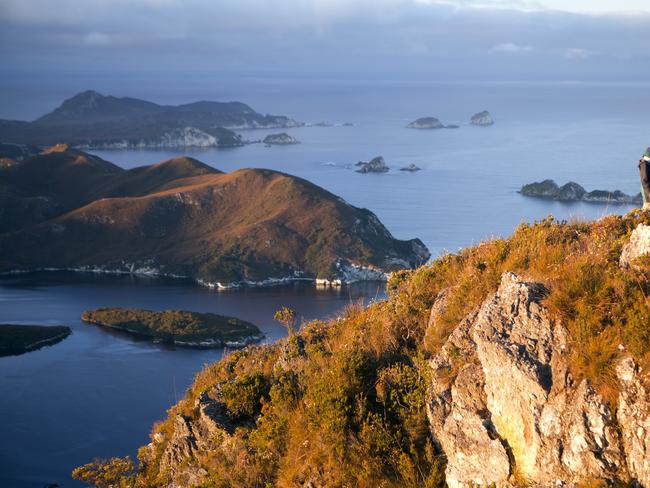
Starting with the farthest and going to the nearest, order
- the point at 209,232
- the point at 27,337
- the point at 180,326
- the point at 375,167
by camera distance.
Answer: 1. the point at 375,167
2. the point at 209,232
3. the point at 180,326
4. the point at 27,337

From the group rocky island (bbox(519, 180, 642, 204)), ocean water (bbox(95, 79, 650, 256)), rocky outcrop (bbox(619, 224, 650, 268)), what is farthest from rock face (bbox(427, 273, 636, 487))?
rocky island (bbox(519, 180, 642, 204))

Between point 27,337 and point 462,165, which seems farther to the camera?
point 462,165

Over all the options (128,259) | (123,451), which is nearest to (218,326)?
(123,451)

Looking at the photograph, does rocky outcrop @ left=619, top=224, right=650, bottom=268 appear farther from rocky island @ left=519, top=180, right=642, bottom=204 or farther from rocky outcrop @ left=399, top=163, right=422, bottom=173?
rocky outcrop @ left=399, top=163, right=422, bottom=173

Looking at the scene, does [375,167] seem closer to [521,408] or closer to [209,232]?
[209,232]

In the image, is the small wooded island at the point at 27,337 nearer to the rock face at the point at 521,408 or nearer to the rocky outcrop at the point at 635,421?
the rock face at the point at 521,408

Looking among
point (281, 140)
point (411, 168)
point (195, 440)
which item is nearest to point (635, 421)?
point (195, 440)

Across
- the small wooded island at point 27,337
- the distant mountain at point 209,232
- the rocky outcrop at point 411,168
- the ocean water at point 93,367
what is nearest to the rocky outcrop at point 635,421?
the ocean water at point 93,367

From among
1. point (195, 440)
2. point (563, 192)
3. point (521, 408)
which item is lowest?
point (563, 192)

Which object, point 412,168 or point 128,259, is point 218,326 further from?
point 412,168
